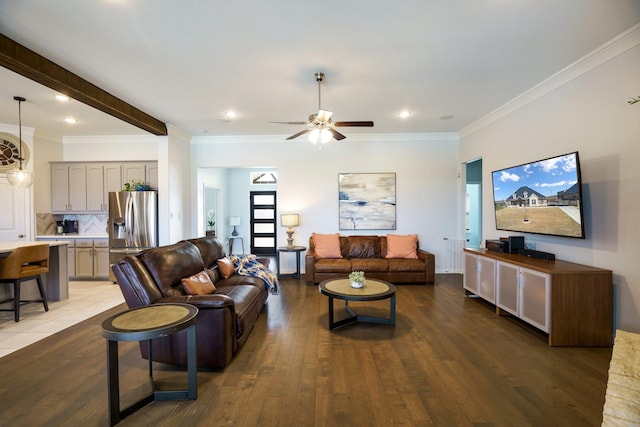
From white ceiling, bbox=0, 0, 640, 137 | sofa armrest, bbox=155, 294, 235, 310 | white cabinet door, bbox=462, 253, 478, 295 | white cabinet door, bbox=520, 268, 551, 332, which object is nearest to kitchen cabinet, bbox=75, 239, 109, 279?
white ceiling, bbox=0, 0, 640, 137

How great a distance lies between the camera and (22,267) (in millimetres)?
3725

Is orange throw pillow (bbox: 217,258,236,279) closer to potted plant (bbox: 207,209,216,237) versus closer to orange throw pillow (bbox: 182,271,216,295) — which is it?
orange throw pillow (bbox: 182,271,216,295)

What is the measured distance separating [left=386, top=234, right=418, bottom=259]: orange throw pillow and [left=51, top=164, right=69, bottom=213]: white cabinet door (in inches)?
252

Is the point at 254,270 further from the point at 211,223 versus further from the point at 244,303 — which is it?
the point at 211,223

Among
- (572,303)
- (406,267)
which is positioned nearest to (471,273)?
(406,267)

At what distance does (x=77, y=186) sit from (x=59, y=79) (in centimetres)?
352

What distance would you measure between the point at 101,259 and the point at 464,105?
22.6 feet

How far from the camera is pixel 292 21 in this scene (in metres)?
2.45

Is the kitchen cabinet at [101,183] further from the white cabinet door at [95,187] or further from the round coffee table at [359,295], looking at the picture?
the round coffee table at [359,295]

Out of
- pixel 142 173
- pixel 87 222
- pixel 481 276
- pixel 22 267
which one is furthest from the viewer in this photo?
pixel 87 222

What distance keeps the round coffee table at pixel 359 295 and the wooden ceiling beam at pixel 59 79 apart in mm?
3618

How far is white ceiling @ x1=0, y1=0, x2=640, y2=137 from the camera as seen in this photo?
2.31 metres

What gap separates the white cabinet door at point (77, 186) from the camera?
5.91 m

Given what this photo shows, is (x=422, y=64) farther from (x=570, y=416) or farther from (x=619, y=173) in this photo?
(x=570, y=416)
